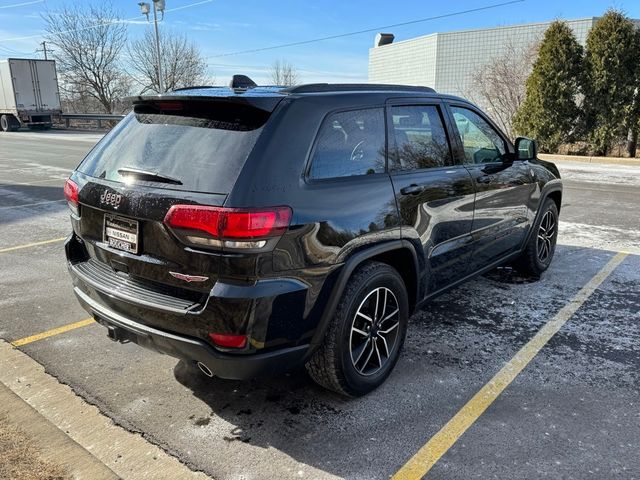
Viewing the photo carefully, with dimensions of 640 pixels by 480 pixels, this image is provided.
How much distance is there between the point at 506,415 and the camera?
2.96m

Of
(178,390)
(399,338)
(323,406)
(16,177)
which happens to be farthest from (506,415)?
(16,177)

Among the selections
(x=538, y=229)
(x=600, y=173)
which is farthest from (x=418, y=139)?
(x=600, y=173)

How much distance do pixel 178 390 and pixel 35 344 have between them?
4.42 ft

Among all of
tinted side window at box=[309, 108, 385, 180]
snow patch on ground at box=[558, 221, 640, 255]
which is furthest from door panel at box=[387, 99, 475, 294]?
snow patch on ground at box=[558, 221, 640, 255]

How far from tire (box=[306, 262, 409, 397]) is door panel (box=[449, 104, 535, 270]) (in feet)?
3.79

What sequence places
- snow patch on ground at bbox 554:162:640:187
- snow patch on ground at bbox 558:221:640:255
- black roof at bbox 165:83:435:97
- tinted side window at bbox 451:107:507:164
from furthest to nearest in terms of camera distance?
1. snow patch on ground at bbox 554:162:640:187
2. snow patch on ground at bbox 558:221:640:255
3. tinted side window at bbox 451:107:507:164
4. black roof at bbox 165:83:435:97

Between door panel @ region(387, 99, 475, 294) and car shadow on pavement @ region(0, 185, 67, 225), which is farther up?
door panel @ region(387, 99, 475, 294)

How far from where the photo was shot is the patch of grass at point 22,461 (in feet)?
8.15

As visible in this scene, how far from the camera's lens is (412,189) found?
3303mm

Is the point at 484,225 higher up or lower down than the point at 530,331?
higher up

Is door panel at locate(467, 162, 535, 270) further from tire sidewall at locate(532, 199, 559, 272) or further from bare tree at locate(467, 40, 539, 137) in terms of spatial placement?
bare tree at locate(467, 40, 539, 137)

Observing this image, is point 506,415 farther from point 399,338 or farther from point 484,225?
point 484,225

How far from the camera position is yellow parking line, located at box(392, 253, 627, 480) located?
8.41ft

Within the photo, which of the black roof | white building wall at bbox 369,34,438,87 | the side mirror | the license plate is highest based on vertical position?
white building wall at bbox 369,34,438,87
